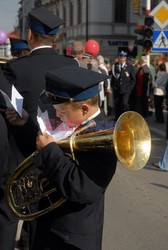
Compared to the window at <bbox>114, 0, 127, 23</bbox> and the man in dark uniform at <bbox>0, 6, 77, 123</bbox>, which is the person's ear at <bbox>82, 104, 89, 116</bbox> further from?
the window at <bbox>114, 0, 127, 23</bbox>

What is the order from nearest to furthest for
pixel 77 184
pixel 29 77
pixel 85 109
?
pixel 77 184
pixel 85 109
pixel 29 77

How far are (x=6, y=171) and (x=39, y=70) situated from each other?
26.7 inches

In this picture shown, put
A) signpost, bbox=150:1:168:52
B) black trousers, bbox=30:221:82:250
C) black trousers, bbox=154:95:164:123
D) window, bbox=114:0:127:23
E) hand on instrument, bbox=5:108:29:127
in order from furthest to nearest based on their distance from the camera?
window, bbox=114:0:127:23, signpost, bbox=150:1:168:52, black trousers, bbox=154:95:164:123, hand on instrument, bbox=5:108:29:127, black trousers, bbox=30:221:82:250

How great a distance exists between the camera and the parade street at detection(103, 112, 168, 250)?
414 centimetres

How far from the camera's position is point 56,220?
225 centimetres

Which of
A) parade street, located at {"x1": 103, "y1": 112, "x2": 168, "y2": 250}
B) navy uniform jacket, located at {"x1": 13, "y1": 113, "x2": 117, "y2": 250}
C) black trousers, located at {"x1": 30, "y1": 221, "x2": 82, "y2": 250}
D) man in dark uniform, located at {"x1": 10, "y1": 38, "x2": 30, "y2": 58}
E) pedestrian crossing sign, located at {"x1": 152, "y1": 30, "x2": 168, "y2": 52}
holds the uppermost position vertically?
man in dark uniform, located at {"x1": 10, "y1": 38, "x2": 30, "y2": 58}

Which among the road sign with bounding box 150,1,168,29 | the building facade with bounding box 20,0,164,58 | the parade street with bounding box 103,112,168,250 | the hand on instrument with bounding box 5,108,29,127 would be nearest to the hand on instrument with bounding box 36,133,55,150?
the hand on instrument with bounding box 5,108,29,127

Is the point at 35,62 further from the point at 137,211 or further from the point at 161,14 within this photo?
the point at 161,14

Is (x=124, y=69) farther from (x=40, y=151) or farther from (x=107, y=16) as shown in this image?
(x=107, y=16)

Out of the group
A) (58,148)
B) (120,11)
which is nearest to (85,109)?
(58,148)

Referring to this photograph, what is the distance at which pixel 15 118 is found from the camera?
2715mm

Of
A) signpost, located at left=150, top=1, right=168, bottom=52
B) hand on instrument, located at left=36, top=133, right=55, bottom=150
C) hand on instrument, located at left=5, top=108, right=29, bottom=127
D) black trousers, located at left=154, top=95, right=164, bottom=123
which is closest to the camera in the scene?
hand on instrument, located at left=36, top=133, right=55, bottom=150

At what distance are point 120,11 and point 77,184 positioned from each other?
1553 inches

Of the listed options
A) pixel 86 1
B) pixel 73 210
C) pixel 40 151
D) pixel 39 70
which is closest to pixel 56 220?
pixel 73 210
